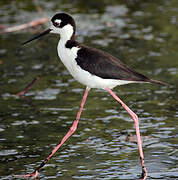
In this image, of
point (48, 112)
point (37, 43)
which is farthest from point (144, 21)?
point (48, 112)

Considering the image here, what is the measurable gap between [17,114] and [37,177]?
9.10 feet

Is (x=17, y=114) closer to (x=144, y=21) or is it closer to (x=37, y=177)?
(x=37, y=177)

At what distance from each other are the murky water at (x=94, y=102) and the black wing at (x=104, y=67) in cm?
113

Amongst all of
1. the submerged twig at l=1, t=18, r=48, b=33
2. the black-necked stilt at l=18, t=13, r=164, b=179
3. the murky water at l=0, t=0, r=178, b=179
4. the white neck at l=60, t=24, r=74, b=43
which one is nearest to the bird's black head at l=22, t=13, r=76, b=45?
the white neck at l=60, t=24, r=74, b=43

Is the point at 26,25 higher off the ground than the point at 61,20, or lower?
lower

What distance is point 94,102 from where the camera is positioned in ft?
33.9

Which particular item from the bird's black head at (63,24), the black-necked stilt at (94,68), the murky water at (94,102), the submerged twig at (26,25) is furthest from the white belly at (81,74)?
the submerged twig at (26,25)

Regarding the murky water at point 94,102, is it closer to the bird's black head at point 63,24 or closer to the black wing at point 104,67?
the black wing at point 104,67

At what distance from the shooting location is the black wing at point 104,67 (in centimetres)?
739

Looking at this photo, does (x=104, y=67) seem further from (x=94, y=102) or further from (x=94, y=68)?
(x=94, y=102)

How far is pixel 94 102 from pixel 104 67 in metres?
2.92

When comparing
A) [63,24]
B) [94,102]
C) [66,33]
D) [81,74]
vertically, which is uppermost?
[63,24]

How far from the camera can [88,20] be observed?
15.6 m

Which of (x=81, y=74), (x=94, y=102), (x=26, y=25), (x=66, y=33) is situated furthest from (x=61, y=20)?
(x=26, y=25)
